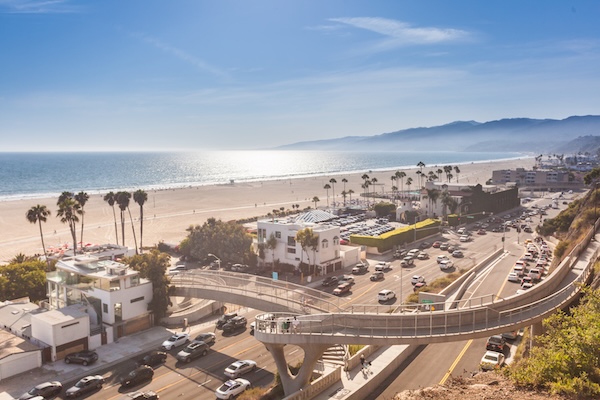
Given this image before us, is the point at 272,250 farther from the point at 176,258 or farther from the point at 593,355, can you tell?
the point at 593,355

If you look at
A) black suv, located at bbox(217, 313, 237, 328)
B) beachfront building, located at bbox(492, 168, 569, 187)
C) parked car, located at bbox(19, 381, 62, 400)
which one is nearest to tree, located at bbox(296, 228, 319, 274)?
black suv, located at bbox(217, 313, 237, 328)

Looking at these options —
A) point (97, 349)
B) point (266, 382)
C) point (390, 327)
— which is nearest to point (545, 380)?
point (390, 327)

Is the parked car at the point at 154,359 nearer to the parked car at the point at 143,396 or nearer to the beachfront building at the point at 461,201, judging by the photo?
the parked car at the point at 143,396

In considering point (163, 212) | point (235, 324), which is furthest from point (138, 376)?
point (163, 212)

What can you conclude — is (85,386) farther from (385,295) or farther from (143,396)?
(385,295)

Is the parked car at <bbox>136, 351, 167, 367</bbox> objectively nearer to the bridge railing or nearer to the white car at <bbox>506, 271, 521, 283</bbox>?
the bridge railing

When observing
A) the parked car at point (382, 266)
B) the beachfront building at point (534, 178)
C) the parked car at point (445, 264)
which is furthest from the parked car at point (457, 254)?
the beachfront building at point (534, 178)
